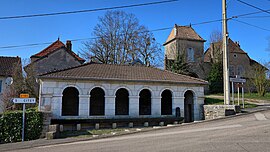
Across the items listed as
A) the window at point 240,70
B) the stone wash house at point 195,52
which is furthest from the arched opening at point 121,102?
the window at point 240,70

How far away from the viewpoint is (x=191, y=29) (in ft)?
125

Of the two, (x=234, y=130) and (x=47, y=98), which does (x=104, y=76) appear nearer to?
(x=47, y=98)

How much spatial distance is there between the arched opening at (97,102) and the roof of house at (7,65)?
12355 millimetres

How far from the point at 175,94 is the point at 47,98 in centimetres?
975

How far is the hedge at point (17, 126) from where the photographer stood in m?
11.5

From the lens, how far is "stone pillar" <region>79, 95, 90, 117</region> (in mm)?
16438

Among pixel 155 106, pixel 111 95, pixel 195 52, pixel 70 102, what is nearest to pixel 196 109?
pixel 155 106

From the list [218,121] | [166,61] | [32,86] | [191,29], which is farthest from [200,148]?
[191,29]

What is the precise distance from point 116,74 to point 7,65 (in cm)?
1733

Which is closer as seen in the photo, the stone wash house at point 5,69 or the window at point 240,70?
A: the stone wash house at point 5,69

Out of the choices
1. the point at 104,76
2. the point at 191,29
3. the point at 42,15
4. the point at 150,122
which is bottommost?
the point at 150,122

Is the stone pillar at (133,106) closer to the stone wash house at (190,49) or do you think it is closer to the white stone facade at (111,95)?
the white stone facade at (111,95)

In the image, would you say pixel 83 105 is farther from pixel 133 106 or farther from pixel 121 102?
pixel 121 102

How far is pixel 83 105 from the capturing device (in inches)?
650
